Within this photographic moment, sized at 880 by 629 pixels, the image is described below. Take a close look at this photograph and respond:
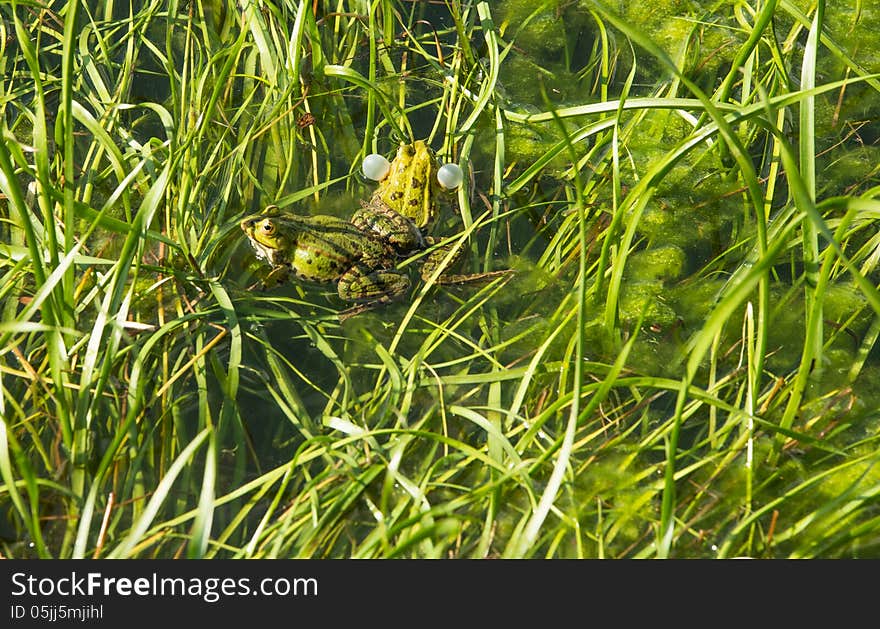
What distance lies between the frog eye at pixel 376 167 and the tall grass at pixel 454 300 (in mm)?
157

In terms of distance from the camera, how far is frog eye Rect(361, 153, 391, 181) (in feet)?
9.78

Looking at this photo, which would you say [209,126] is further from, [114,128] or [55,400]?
[55,400]

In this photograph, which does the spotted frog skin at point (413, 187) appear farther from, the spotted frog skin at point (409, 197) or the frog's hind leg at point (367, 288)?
the frog's hind leg at point (367, 288)

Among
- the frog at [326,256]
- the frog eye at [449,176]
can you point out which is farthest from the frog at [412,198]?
the frog at [326,256]

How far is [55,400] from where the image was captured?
217cm

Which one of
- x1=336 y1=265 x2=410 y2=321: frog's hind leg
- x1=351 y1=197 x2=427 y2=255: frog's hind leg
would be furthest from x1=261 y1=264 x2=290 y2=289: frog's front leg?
x1=351 y1=197 x2=427 y2=255: frog's hind leg

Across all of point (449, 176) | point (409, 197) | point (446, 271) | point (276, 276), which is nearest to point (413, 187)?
point (409, 197)

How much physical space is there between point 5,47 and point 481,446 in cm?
261

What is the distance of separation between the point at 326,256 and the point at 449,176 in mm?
601

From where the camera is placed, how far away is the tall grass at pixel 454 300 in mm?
2127

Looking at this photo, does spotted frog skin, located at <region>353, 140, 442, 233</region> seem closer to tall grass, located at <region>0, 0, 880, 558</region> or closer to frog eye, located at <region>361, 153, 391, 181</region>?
frog eye, located at <region>361, 153, 391, 181</region>

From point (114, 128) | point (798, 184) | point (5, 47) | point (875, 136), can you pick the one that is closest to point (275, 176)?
point (114, 128)

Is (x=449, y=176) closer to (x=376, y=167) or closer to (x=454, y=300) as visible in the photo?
(x=376, y=167)

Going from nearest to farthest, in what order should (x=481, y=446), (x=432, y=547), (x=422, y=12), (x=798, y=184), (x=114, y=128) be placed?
(x=798, y=184)
(x=432, y=547)
(x=481, y=446)
(x=114, y=128)
(x=422, y=12)
